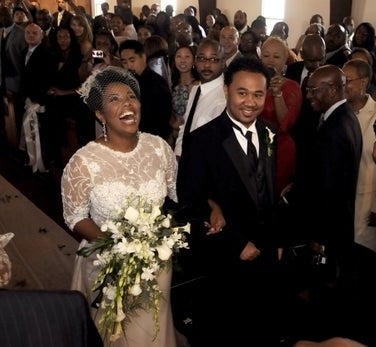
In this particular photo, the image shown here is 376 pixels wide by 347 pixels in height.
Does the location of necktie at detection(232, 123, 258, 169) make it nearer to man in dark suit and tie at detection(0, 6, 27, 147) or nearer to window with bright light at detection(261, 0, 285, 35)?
man in dark suit and tie at detection(0, 6, 27, 147)

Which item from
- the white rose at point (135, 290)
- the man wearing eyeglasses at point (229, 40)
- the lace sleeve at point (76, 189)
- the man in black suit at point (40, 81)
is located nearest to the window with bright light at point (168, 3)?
the man in black suit at point (40, 81)

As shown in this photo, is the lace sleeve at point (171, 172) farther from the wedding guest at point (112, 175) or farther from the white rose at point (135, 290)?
the white rose at point (135, 290)

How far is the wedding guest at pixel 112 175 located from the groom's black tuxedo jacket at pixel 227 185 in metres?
0.25

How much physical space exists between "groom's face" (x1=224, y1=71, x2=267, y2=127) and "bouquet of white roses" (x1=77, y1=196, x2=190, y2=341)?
0.84m

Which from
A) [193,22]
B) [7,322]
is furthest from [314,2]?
[7,322]

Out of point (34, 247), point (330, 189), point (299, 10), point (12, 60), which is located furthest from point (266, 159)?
point (299, 10)

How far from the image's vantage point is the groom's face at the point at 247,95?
2.88 metres

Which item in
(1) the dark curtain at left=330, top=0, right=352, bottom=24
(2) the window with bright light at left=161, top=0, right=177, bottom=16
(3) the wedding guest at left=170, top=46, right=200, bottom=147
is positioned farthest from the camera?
(2) the window with bright light at left=161, top=0, right=177, bottom=16

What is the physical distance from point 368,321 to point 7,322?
101 inches

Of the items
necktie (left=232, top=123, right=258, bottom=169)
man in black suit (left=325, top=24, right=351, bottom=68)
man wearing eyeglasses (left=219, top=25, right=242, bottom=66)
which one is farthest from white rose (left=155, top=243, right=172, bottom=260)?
man in black suit (left=325, top=24, right=351, bottom=68)

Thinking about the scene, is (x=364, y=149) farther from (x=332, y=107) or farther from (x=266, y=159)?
(x=266, y=159)

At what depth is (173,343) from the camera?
9.89ft

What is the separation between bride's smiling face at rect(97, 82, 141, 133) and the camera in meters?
2.73

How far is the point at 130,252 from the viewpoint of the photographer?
7.44 feet
